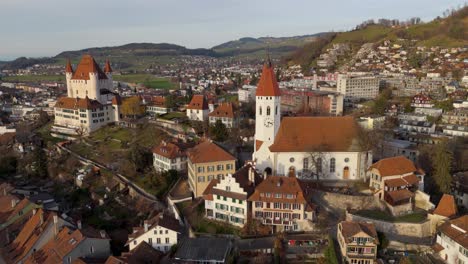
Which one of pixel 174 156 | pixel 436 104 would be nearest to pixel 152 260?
pixel 174 156

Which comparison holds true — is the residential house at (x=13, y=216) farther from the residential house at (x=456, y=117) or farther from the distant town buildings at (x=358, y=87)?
the distant town buildings at (x=358, y=87)

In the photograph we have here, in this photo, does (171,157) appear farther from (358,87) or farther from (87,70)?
(358,87)

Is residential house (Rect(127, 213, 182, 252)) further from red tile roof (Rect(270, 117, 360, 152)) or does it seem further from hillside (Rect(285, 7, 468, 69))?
hillside (Rect(285, 7, 468, 69))

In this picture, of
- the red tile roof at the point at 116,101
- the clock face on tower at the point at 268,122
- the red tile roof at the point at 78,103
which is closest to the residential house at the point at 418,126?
the clock face on tower at the point at 268,122

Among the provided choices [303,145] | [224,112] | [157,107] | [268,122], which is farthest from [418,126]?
[157,107]

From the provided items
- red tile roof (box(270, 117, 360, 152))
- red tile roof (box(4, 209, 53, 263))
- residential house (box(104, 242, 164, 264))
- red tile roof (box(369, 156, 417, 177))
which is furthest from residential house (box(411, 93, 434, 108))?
red tile roof (box(4, 209, 53, 263))

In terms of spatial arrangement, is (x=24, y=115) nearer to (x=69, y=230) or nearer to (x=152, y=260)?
(x=69, y=230)
